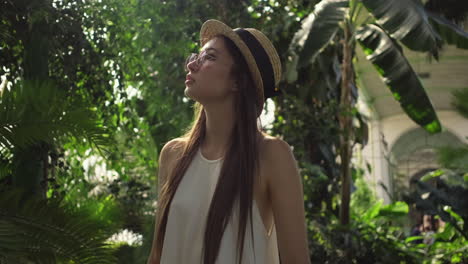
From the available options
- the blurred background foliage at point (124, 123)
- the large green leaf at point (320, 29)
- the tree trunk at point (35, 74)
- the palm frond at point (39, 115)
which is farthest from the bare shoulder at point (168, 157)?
the large green leaf at point (320, 29)

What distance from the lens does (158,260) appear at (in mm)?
2053

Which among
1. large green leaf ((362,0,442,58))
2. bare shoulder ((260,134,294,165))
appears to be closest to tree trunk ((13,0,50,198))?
bare shoulder ((260,134,294,165))

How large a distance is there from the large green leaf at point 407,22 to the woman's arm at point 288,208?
463 centimetres

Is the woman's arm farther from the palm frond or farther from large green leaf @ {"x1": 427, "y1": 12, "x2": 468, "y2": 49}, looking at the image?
large green leaf @ {"x1": 427, "y1": 12, "x2": 468, "y2": 49}

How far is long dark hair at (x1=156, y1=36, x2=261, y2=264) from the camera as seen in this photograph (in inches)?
72.1

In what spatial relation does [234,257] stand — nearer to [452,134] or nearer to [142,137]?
[142,137]

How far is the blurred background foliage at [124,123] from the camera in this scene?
11.0 feet

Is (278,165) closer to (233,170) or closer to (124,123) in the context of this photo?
(233,170)

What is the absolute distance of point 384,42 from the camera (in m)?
→ 7.27

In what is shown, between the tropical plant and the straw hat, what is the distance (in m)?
4.42

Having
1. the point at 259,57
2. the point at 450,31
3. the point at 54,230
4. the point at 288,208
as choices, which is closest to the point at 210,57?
the point at 259,57

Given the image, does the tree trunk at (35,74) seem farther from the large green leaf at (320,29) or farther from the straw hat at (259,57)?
the large green leaf at (320,29)

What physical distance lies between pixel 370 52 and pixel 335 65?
1253 millimetres

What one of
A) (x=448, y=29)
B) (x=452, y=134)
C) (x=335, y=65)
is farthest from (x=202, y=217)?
(x=452, y=134)
